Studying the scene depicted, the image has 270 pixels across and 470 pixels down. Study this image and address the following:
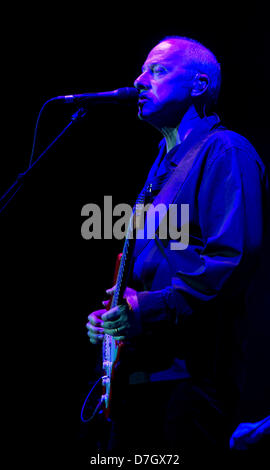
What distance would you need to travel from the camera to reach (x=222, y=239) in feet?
4.12

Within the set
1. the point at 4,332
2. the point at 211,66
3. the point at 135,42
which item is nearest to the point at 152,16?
the point at 135,42

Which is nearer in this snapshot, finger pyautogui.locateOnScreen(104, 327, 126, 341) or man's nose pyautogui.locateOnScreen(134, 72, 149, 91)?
finger pyautogui.locateOnScreen(104, 327, 126, 341)

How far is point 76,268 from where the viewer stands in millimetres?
2857

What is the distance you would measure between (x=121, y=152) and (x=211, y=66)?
3.80ft

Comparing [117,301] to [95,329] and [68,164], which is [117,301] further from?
[68,164]

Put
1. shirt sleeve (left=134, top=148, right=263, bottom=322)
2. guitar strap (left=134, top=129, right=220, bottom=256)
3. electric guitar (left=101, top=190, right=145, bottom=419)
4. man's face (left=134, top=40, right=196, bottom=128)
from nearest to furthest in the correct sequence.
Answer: shirt sleeve (left=134, top=148, right=263, bottom=322)
electric guitar (left=101, top=190, right=145, bottom=419)
guitar strap (left=134, top=129, right=220, bottom=256)
man's face (left=134, top=40, right=196, bottom=128)

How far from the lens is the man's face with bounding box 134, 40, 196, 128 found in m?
1.77

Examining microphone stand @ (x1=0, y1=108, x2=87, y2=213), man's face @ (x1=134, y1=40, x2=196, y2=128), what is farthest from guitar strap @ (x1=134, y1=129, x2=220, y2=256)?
microphone stand @ (x1=0, y1=108, x2=87, y2=213)

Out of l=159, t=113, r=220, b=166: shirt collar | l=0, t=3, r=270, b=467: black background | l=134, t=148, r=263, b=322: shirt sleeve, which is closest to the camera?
l=134, t=148, r=263, b=322: shirt sleeve

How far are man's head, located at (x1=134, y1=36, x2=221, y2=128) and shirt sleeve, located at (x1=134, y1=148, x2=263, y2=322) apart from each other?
52 centimetres

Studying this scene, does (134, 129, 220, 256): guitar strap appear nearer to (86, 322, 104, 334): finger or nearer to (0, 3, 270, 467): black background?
(86, 322, 104, 334): finger

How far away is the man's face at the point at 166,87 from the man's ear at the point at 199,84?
0.07ft

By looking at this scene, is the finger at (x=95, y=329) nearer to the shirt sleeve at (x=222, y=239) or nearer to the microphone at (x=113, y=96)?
the shirt sleeve at (x=222, y=239)

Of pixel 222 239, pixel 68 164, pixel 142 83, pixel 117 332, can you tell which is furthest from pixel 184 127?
pixel 68 164
